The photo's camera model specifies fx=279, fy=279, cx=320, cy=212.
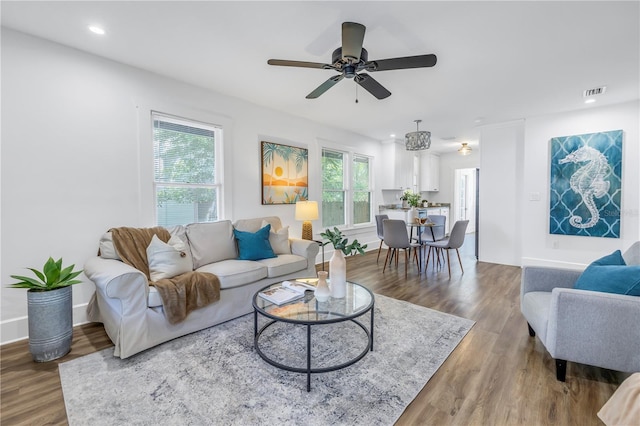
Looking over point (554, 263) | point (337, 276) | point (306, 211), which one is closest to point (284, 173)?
point (306, 211)

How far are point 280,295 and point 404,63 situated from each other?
6.65ft

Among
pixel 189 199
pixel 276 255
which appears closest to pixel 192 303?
pixel 276 255

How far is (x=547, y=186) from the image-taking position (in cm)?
451

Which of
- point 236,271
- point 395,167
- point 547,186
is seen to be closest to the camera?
point 236,271

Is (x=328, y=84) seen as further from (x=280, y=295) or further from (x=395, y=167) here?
(x=395, y=167)

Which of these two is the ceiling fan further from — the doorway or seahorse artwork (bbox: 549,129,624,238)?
the doorway

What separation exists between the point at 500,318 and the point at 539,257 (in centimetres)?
264

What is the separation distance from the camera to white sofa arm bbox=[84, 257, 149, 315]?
1974 mm

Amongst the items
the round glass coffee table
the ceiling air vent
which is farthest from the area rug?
the ceiling air vent

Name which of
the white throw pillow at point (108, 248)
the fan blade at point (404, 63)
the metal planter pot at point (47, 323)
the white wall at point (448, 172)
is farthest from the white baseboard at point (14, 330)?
the white wall at point (448, 172)

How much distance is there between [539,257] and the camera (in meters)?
4.62

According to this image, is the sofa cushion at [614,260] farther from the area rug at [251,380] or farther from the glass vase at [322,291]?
the glass vase at [322,291]

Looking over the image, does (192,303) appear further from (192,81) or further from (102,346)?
(192,81)

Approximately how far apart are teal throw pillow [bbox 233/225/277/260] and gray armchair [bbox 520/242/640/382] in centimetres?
255
